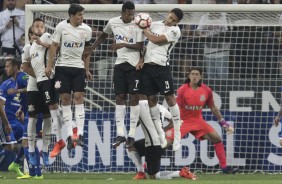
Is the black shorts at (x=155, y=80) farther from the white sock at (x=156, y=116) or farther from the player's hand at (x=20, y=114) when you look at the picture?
the player's hand at (x=20, y=114)

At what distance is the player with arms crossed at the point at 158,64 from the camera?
19328 mm

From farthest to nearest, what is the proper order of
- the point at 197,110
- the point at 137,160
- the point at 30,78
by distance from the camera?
1. the point at 197,110
2. the point at 30,78
3. the point at 137,160

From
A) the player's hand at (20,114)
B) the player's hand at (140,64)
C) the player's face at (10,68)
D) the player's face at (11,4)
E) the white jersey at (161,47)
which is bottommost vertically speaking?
the player's hand at (20,114)

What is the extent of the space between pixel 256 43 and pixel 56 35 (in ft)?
17.4

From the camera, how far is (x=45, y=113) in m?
20.5

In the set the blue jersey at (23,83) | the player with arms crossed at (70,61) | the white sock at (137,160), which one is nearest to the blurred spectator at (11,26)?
the blue jersey at (23,83)

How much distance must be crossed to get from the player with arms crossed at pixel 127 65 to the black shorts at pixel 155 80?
5.1 inches

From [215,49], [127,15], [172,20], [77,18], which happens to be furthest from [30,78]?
[215,49]

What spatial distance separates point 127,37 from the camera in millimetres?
19516

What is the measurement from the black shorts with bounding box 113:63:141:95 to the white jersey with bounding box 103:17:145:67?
0.11m

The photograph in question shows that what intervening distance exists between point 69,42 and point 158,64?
1.45m

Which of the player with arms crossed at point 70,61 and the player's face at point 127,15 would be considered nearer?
the player with arms crossed at point 70,61

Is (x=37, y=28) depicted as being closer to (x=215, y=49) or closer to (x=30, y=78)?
(x=30, y=78)

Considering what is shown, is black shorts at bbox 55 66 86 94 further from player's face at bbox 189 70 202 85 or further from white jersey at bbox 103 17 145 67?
player's face at bbox 189 70 202 85
